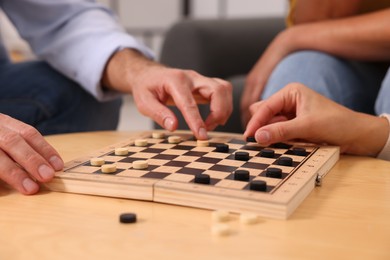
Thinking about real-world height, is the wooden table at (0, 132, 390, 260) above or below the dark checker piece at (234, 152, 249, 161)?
below

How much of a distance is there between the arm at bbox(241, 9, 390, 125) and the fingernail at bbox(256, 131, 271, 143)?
1.66 ft

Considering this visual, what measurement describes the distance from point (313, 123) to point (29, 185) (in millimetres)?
466

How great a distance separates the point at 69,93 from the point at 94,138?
0.33m

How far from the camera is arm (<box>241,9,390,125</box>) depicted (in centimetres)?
126

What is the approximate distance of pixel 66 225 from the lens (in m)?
0.63

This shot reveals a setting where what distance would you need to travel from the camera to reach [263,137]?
89cm

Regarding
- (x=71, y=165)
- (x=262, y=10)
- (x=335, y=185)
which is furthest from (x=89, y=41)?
(x=262, y=10)

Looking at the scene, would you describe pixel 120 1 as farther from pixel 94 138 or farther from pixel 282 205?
pixel 282 205

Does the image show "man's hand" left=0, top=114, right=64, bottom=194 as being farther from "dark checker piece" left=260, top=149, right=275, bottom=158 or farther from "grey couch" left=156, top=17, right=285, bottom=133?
"grey couch" left=156, top=17, right=285, bottom=133

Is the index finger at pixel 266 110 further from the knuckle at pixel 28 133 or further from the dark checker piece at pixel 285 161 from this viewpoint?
the knuckle at pixel 28 133

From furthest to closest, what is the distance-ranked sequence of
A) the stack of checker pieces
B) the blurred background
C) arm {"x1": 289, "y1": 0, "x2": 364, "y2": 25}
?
the blurred background → arm {"x1": 289, "y1": 0, "x2": 364, "y2": 25} → the stack of checker pieces

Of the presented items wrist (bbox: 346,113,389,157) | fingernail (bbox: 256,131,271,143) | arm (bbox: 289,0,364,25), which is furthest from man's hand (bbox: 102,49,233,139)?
arm (bbox: 289,0,364,25)

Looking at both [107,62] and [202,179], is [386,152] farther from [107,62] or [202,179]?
[107,62]

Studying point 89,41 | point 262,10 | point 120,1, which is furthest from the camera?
point 120,1
